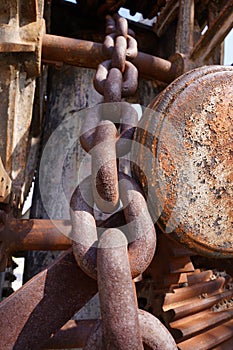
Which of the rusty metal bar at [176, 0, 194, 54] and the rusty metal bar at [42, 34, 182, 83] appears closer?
the rusty metal bar at [42, 34, 182, 83]

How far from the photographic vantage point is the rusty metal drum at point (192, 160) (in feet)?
1.95

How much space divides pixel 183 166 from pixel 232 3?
5.94ft

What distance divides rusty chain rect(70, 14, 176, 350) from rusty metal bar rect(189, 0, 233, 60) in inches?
62.2

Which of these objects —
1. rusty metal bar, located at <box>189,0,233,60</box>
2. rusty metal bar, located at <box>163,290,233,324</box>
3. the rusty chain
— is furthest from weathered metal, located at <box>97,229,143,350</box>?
rusty metal bar, located at <box>189,0,233,60</box>

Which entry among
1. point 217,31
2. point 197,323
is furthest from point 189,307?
point 217,31

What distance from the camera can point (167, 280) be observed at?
55.4 inches

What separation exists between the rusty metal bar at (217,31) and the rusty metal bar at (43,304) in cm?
190

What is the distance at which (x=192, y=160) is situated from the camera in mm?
621

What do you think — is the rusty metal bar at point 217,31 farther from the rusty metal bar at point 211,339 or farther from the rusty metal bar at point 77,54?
the rusty metal bar at point 211,339

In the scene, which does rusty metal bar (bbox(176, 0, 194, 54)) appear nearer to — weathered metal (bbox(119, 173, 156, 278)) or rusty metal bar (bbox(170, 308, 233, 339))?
rusty metal bar (bbox(170, 308, 233, 339))

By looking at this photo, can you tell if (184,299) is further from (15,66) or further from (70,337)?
(15,66)

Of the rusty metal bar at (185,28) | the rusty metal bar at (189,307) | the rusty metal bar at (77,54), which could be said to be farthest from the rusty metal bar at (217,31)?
the rusty metal bar at (189,307)

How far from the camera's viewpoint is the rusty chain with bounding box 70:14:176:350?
40 centimetres

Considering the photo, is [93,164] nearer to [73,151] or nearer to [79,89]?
[73,151]
